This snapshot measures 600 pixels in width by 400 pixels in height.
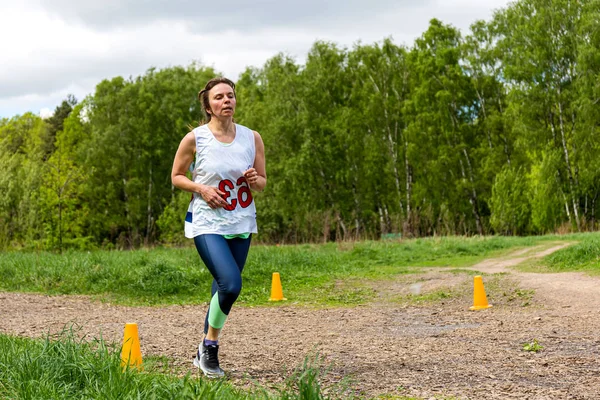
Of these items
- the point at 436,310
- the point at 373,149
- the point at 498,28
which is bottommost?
the point at 436,310

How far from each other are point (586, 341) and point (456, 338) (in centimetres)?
118

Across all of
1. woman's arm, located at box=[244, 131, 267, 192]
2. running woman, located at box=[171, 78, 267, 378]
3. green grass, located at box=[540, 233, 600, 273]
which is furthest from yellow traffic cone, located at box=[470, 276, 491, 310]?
running woman, located at box=[171, 78, 267, 378]

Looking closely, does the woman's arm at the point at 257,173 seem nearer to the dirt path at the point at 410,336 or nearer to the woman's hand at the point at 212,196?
the woman's hand at the point at 212,196

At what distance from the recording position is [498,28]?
39312 millimetres

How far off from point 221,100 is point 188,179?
2.18 ft

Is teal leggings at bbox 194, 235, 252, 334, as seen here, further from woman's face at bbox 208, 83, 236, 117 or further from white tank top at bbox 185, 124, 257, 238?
woman's face at bbox 208, 83, 236, 117

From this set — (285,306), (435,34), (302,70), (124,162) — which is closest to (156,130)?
(124,162)

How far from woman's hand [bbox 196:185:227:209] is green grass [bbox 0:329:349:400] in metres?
1.16

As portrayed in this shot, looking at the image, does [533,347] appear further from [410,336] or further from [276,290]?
[276,290]

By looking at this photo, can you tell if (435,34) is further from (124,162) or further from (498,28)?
(124,162)

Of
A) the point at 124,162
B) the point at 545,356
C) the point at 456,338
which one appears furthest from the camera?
the point at 124,162

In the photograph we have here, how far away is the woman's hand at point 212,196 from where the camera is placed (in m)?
5.00

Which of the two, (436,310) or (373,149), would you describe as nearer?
(436,310)

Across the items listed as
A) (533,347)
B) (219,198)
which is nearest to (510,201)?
(533,347)
